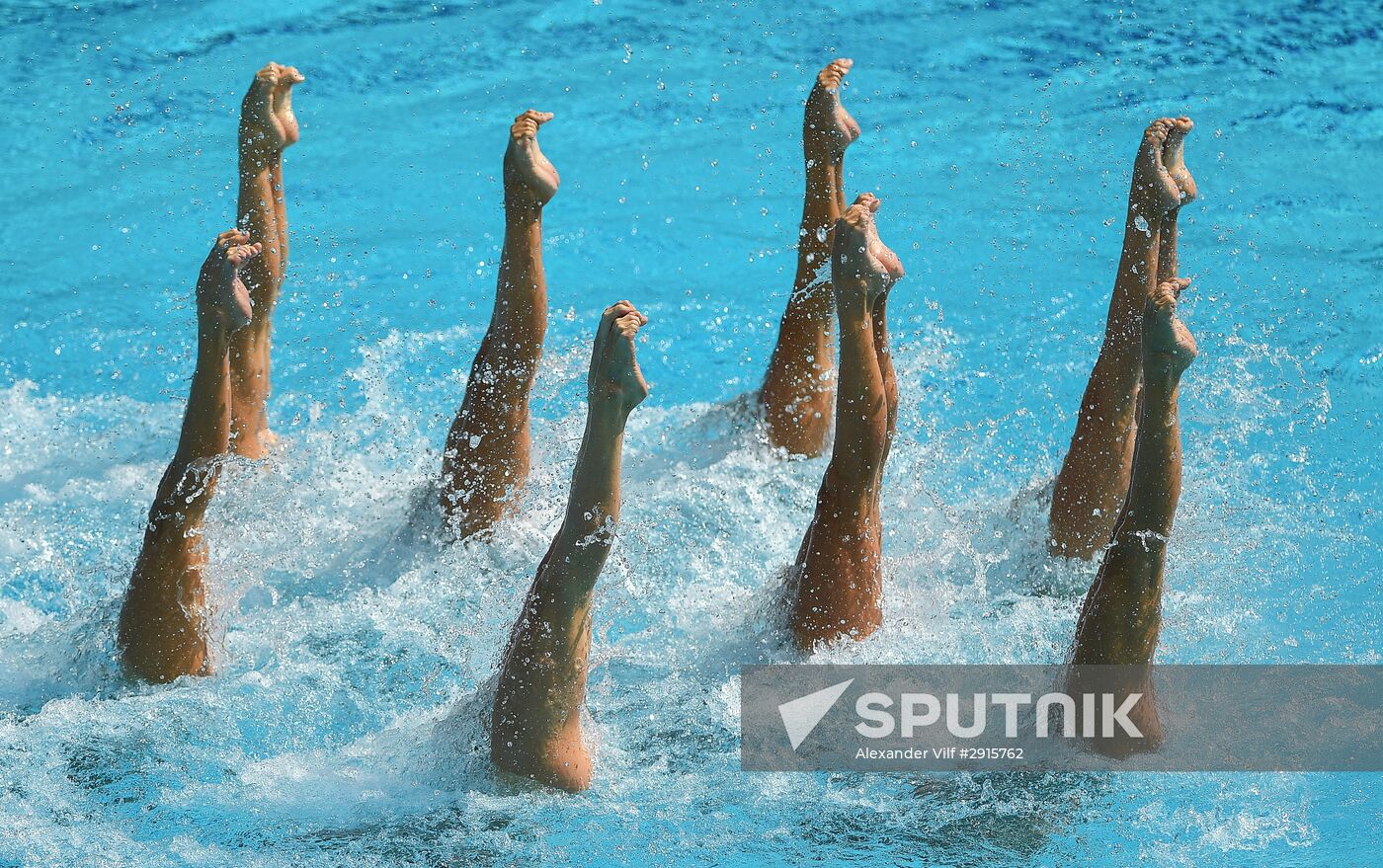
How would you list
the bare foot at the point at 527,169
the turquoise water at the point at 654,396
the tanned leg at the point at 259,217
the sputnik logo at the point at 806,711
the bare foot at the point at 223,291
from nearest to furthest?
1. the bare foot at the point at 223,291
2. the turquoise water at the point at 654,396
3. the sputnik logo at the point at 806,711
4. the bare foot at the point at 527,169
5. the tanned leg at the point at 259,217

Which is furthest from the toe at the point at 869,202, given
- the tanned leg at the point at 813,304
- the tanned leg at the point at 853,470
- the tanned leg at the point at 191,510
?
the tanned leg at the point at 191,510

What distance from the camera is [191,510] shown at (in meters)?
2.84

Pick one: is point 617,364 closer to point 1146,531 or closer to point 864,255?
point 864,255

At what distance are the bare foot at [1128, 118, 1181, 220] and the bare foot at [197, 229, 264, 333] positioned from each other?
1.85 meters

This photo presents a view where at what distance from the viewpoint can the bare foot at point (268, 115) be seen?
11.4 ft

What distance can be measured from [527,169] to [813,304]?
89cm

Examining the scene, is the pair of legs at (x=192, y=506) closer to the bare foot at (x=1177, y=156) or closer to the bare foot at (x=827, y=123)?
the bare foot at (x=827, y=123)

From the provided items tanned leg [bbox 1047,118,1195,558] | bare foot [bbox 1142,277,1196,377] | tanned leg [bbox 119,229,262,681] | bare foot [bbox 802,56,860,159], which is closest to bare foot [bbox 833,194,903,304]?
bare foot [bbox 1142,277,1196,377]

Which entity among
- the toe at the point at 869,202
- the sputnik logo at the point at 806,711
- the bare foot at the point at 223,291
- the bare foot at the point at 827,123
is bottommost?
the sputnik logo at the point at 806,711

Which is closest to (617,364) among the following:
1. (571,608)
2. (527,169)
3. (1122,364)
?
(571,608)

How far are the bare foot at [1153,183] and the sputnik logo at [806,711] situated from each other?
1205 millimetres

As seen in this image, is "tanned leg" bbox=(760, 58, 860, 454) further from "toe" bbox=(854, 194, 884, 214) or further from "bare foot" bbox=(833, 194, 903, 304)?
"bare foot" bbox=(833, 194, 903, 304)


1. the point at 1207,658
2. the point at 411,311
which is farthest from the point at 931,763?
the point at 411,311

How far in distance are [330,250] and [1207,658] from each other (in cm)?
325
